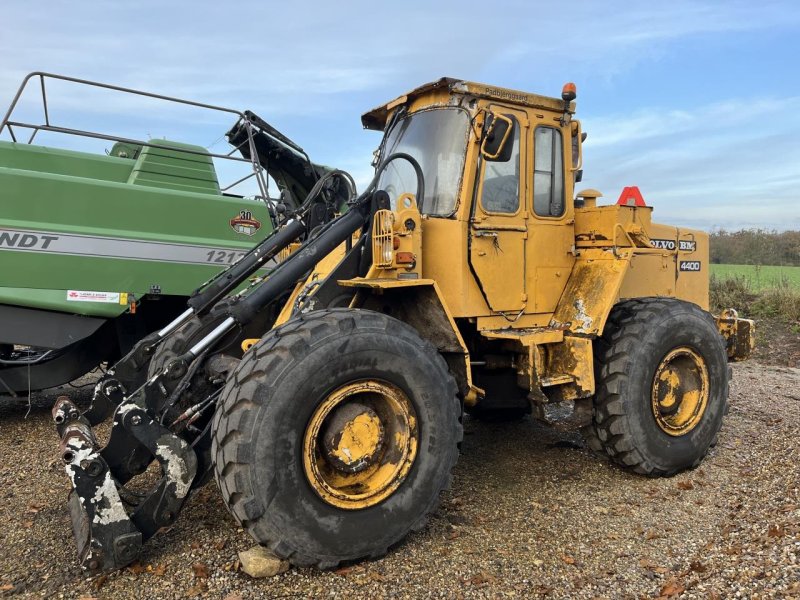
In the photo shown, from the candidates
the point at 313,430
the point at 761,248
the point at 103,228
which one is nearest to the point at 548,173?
the point at 313,430

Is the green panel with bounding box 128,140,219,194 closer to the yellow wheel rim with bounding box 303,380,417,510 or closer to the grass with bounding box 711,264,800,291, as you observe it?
the yellow wheel rim with bounding box 303,380,417,510

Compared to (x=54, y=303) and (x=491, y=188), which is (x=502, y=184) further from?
(x=54, y=303)

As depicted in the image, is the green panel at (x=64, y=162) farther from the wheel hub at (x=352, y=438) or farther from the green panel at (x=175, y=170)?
the wheel hub at (x=352, y=438)

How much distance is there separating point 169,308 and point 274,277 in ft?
11.2

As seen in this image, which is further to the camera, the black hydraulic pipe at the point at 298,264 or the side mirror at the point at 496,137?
the side mirror at the point at 496,137

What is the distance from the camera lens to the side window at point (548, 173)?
15.0 feet

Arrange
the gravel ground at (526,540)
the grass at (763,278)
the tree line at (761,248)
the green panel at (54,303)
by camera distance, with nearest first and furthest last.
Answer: the gravel ground at (526,540), the green panel at (54,303), the grass at (763,278), the tree line at (761,248)

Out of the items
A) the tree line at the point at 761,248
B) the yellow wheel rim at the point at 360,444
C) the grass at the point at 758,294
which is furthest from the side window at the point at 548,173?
the tree line at the point at 761,248

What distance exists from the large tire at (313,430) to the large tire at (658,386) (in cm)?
157

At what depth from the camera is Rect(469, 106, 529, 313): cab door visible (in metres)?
4.18

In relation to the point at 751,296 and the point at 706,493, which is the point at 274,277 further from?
the point at 751,296

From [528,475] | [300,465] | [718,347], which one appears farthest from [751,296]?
[300,465]

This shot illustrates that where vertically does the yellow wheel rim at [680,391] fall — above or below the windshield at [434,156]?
below

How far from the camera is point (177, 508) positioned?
316cm
